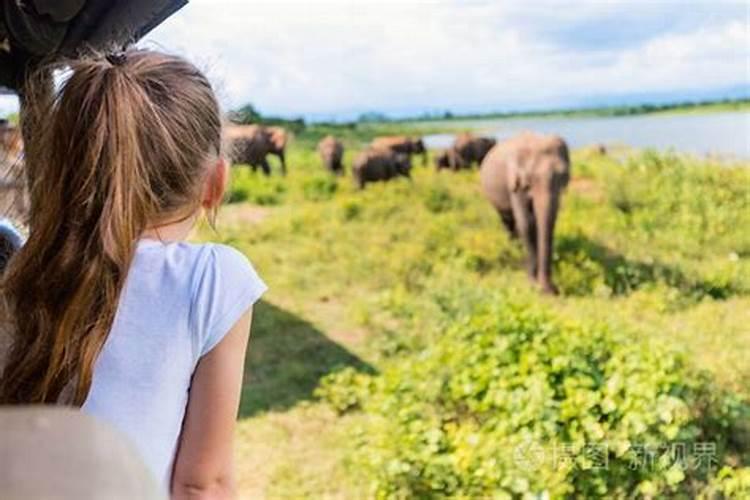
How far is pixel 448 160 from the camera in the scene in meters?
5.39

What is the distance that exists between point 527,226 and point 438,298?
85 centimetres

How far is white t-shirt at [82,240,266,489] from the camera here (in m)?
0.76

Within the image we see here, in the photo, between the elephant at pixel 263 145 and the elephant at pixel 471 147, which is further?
the elephant at pixel 263 145

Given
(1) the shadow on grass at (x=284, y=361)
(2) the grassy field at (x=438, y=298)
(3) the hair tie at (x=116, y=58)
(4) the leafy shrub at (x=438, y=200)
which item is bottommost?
(1) the shadow on grass at (x=284, y=361)

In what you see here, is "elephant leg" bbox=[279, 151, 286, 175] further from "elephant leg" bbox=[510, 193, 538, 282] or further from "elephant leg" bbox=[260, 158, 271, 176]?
"elephant leg" bbox=[510, 193, 538, 282]

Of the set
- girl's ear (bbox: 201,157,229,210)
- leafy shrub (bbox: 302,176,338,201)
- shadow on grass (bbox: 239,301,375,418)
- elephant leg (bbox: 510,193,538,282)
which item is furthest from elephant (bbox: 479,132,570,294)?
girl's ear (bbox: 201,157,229,210)

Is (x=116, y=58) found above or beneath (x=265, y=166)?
above

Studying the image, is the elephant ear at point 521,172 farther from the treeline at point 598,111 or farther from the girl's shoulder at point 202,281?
the girl's shoulder at point 202,281

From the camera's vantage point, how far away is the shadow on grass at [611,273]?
3.63m

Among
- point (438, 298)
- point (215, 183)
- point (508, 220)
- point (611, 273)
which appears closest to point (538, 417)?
point (438, 298)

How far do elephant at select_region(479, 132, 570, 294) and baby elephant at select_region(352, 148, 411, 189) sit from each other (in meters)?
0.78

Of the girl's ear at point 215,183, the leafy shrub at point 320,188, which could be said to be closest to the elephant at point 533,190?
the leafy shrub at point 320,188

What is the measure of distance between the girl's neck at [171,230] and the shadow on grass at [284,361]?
229 centimetres

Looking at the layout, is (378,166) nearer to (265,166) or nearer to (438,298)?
(265,166)
